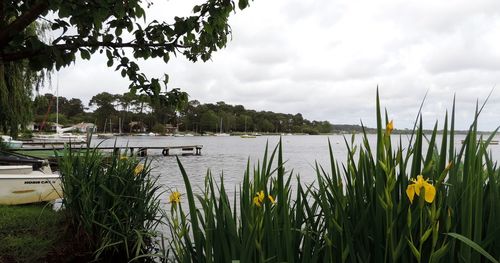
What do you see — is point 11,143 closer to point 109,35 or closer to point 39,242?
point 39,242

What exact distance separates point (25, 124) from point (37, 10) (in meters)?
18.0

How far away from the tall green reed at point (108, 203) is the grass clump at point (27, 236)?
0.45 m

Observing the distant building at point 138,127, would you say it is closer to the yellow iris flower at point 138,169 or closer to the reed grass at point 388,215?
the yellow iris flower at point 138,169

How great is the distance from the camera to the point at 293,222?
7.01 ft

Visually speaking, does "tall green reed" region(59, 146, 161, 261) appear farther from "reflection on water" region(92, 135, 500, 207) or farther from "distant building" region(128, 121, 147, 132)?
"distant building" region(128, 121, 147, 132)

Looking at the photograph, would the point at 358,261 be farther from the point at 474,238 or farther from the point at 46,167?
the point at 46,167

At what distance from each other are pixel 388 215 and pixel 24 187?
9.46 metres

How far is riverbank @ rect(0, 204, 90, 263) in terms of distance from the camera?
516 cm

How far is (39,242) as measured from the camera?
5.67 meters

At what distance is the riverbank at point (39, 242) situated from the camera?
16.9 feet

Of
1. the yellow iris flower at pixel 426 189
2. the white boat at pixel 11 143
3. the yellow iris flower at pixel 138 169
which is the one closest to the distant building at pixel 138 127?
the white boat at pixel 11 143

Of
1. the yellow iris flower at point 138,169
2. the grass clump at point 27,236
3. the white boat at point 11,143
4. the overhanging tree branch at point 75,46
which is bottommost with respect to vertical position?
the grass clump at point 27,236

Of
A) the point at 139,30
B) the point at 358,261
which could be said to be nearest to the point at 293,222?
the point at 358,261

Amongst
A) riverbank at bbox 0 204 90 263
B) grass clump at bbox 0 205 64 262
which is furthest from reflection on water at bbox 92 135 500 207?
grass clump at bbox 0 205 64 262
